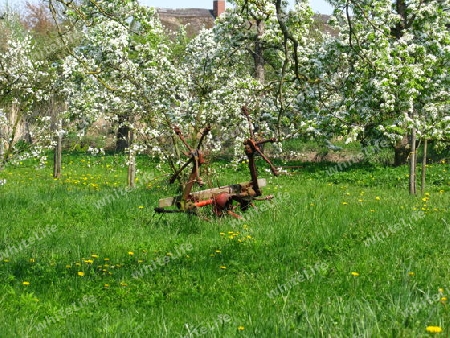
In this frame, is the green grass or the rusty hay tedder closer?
the green grass

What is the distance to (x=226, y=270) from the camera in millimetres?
7109

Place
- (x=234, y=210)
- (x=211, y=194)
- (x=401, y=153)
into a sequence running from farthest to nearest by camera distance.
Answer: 1. (x=401, y=153)
2. (x=234, y=210)
3. (x=211, y=194)

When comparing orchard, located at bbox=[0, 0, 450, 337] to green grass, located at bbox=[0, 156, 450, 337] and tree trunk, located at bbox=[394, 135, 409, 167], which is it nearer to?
green grass, located at bbox=[0, 156, 450, 337]

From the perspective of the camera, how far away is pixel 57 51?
70.4 ft

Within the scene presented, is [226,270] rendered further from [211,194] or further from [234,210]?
[234,210]

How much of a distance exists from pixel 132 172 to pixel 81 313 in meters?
10.0

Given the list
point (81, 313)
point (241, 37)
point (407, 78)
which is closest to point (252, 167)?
point (407, 78)

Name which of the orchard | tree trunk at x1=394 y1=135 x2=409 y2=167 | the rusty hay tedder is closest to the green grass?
the orchard

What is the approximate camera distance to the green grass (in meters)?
4.84

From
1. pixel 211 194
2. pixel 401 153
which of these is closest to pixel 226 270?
pixel 211 194

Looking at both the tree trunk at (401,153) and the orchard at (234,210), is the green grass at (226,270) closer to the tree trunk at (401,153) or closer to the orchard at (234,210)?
the orchard at (234,210)

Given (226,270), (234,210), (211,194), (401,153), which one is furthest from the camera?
(401,153)

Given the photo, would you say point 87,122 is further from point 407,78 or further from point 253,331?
point 253,331

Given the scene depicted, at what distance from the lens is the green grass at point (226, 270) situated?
15.9 feet
